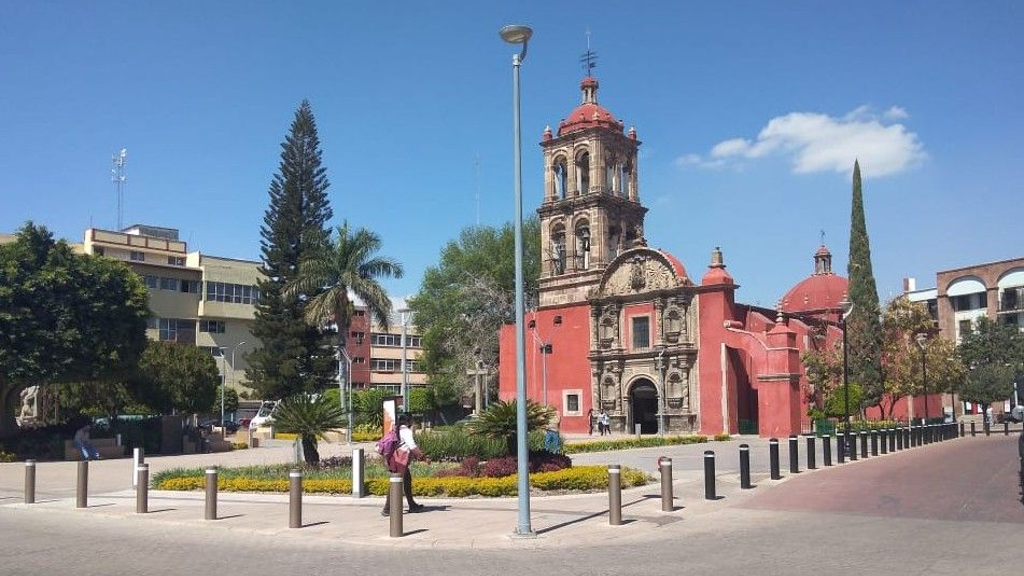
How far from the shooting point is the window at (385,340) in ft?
296

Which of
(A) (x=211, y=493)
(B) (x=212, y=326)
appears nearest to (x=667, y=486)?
(A) (x=211, y=493)

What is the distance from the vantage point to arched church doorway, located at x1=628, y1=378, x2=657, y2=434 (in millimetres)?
48375

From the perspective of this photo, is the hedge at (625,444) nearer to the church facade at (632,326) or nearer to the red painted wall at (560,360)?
the church facade at (632,326)

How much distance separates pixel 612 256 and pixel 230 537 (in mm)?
43751

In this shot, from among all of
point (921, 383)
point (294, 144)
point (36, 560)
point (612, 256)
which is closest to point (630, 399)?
point (612, 256)

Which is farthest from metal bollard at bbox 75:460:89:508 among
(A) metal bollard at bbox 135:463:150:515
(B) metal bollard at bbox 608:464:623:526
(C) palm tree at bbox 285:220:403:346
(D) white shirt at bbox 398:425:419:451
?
(C) palm tree at bbox 285:220:403:346

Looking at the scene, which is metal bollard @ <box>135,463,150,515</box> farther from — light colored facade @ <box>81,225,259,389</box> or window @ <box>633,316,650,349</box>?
light colored facade @ <box>81,225,259,389</box>

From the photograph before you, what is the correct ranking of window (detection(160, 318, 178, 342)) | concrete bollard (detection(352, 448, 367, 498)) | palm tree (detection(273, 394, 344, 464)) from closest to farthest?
1. concrete bollard (detection(352, 448, 367, 498))
2. palm tree (detection(273, 394, 344, 464))
3. window (detection(160, 318, 178, 342))

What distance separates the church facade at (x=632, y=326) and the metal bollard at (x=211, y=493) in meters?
32.7

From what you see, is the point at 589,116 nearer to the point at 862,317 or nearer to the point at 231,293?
the point at 862,317

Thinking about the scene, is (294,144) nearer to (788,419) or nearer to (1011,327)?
(788,419)

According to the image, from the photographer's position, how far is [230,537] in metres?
11.3

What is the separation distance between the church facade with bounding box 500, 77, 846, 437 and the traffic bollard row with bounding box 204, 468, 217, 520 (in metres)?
32.7

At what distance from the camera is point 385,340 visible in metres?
91.2
